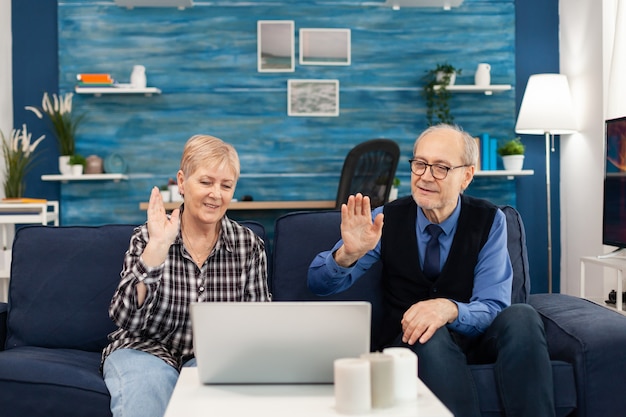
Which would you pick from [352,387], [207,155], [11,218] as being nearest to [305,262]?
[207,155]

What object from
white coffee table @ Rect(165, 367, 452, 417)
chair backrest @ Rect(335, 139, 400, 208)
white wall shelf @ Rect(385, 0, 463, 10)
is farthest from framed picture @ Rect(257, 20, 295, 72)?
white coffee table @ Rect(165, 367, 452, 417)

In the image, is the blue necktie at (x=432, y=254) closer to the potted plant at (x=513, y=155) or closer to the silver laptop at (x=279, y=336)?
the silver laptop at (x=279, y=336)

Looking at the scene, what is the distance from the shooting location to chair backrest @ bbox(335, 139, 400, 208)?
16.9 feet

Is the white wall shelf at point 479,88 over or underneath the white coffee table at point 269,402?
over

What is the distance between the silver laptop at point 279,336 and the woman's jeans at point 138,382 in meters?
0.47

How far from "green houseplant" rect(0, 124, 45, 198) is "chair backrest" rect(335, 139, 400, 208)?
2.08 m

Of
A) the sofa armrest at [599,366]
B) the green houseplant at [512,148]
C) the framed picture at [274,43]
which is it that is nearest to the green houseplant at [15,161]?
the framed picture at [274,43]

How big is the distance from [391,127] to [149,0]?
1.99 m

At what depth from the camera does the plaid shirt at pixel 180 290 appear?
2.26 m

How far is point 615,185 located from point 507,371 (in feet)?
7.44

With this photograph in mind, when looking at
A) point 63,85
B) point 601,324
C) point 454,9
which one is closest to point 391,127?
point 454,9

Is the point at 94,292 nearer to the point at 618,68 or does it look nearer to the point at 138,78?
the point at 138,78

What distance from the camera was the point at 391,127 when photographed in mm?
6039

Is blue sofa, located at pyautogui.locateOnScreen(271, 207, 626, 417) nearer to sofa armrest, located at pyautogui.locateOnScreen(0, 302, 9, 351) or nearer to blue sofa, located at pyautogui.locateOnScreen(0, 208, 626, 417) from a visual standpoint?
blue sofa, located at pyautogui.locateOnScreen(0, 208, 626, 417)
